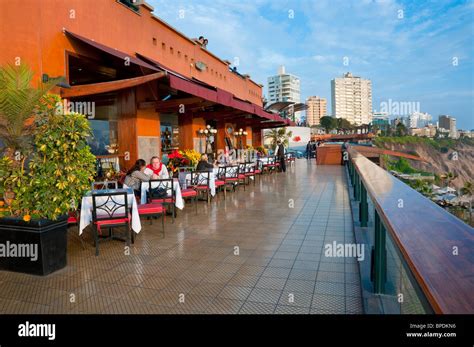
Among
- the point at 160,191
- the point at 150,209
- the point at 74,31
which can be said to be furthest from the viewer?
the point at 74,31

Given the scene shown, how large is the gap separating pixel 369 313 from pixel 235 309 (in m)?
1.07

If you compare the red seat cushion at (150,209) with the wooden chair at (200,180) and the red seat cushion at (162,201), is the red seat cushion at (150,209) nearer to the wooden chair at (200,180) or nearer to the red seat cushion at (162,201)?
the red seat cushion at (162,201)

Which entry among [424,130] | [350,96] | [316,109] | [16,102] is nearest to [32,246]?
[16,102]

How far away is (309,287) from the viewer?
129 inches

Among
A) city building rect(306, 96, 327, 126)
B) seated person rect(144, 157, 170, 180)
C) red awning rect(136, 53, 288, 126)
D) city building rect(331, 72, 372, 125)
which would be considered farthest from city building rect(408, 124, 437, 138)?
seated person rect(144, 157, 170, 180)

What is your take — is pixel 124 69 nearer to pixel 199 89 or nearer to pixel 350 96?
pixel 199 89

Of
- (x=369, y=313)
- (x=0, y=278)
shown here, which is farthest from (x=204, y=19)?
(x=369, y=313)

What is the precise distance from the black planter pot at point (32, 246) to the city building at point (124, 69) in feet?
9.39

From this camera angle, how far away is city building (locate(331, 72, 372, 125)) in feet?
404

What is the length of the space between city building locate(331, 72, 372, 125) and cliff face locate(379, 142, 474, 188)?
180 feet

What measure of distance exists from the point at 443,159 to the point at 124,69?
69.1 m

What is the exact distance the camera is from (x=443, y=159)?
210 feet

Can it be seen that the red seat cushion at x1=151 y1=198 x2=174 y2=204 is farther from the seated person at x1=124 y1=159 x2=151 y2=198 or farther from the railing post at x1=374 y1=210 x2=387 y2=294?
the railing post at x1=374 y1=210 x2=387 y2=294

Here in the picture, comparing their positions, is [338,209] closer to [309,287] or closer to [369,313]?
[309,287]
